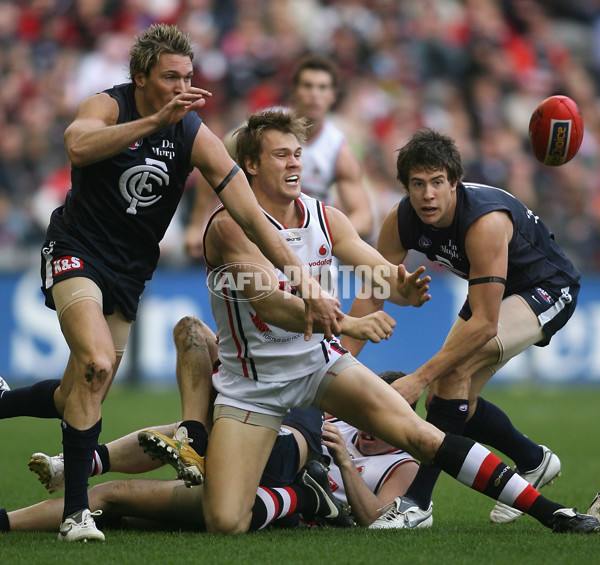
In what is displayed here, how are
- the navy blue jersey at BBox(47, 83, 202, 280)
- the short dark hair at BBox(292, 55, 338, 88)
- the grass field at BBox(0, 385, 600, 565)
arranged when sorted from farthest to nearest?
the short dark hair at BBox(292, 55, 338, 88) → the navy blue jersey at BBox(47, 83, 202, 280) → the grass field at BBox(0, 385, 600, 565)

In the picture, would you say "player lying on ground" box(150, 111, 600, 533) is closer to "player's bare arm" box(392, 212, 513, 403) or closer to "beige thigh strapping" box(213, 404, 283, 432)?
"beige thigh strapping" box(213, 404, 283, 432)

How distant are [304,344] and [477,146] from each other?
9.75m

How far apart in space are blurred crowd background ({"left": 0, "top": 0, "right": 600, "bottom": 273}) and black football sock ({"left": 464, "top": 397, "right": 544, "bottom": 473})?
7.25m

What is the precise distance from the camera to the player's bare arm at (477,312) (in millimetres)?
5004

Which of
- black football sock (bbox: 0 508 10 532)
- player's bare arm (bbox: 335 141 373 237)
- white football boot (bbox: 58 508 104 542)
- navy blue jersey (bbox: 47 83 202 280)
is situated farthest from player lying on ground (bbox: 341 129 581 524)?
player's bare arm (bbox: 335 141 373 237)

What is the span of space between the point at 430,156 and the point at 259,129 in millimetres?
888

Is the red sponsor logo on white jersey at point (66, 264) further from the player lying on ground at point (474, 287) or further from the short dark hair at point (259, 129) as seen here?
the player lying on ground at point (474, 287)

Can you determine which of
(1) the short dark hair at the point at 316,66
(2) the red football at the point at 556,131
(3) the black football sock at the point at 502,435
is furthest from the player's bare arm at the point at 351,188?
(3) the black football sock at the point at 502,435

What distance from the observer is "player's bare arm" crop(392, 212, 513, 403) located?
5.00m

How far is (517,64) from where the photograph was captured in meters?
15.2

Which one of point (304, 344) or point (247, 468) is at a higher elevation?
point (304, 344)

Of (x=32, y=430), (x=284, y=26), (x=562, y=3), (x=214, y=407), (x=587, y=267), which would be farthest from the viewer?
(x=562, y=3)

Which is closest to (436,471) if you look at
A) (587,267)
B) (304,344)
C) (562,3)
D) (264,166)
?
(304,344)

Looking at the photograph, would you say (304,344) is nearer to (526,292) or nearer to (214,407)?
(214,407)
